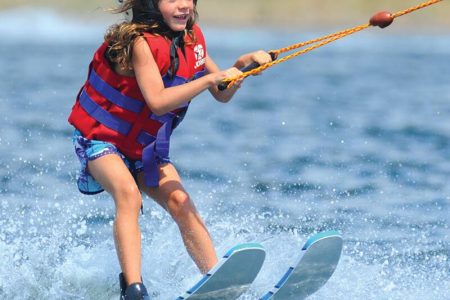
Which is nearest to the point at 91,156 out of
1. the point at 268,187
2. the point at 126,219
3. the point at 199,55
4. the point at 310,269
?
the point at 126,219

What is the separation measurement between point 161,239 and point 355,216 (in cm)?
192

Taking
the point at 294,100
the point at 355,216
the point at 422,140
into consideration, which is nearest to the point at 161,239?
the point at 355,216

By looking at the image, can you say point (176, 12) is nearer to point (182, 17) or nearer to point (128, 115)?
point (182, 17)

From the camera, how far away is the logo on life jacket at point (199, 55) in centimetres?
546

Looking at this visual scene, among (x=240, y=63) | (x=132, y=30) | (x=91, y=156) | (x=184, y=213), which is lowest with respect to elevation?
(x=184, y=213)

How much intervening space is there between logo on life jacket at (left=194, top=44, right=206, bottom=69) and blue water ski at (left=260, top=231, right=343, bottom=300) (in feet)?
3.50

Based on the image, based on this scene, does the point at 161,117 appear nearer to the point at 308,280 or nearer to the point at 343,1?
the point at 308,280

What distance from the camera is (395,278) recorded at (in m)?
6.43

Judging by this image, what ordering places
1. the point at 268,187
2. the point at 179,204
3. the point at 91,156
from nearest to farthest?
the point at 91,156, the point at 179,204, the point at 268,187

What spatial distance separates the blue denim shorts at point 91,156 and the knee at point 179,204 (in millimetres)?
233

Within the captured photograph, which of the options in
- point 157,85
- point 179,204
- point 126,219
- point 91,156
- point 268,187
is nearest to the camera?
point 157,85

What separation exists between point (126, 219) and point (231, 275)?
573mm

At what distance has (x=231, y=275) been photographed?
203 inches

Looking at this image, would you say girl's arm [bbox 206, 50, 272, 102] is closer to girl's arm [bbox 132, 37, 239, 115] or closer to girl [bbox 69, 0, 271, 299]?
girl [bbox 69, 0, 271, 299]
